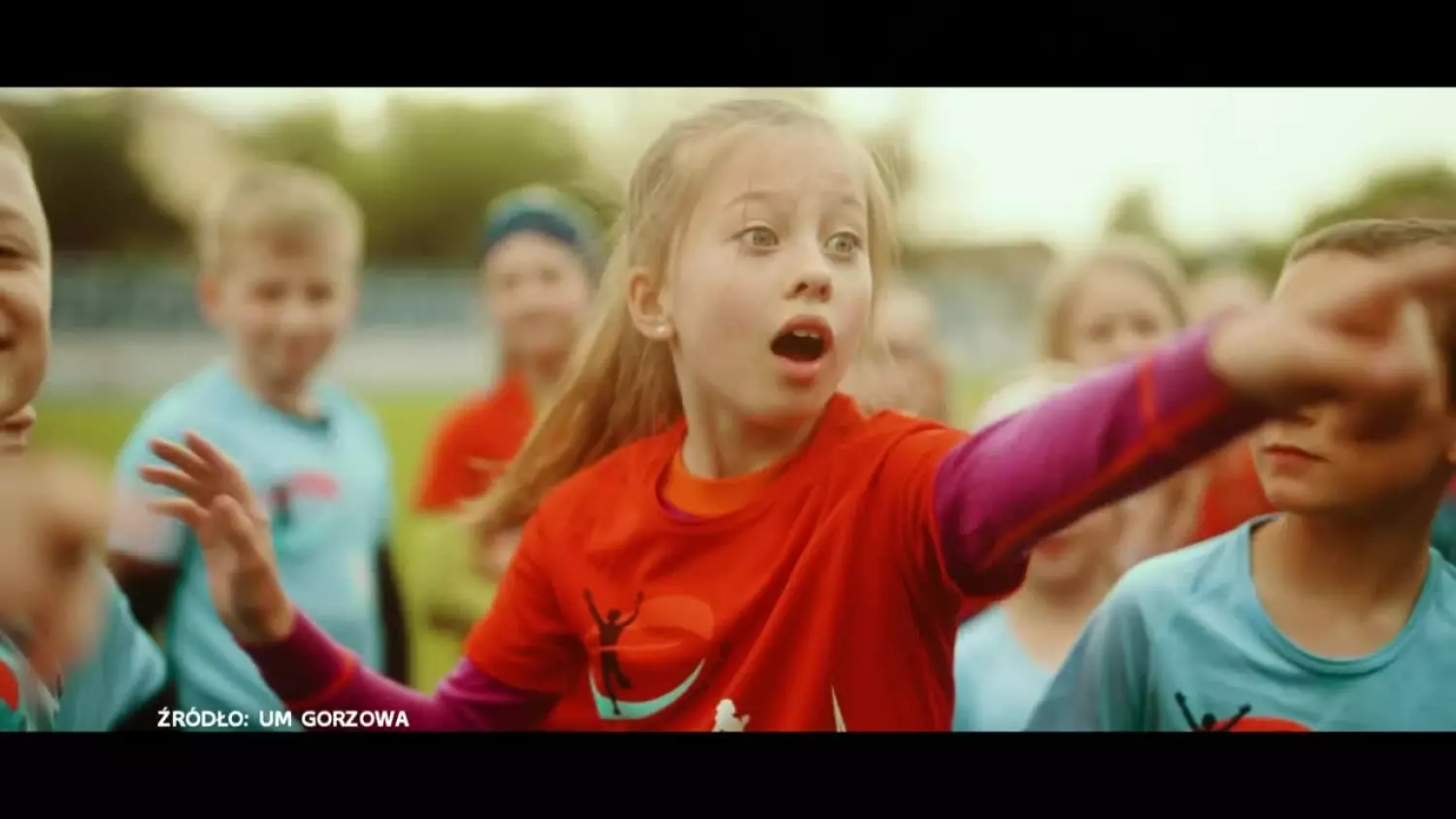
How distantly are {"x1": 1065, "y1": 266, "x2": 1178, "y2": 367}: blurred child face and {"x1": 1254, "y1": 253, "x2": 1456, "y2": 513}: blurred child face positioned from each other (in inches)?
9.0

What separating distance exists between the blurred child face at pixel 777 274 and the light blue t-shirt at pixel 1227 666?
2.34 ft

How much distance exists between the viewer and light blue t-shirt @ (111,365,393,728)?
2680mm

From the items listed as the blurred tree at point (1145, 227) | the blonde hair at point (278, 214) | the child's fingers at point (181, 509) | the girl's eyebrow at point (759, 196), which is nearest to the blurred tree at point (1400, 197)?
the blurred tree at point (1145, 227)

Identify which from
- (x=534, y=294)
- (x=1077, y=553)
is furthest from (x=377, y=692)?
(x=1077, y=553)

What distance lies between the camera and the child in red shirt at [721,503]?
2445 millimetres

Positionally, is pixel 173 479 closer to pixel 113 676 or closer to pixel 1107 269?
pixel 113 676

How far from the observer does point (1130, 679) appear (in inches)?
101

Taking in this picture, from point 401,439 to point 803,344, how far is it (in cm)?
82

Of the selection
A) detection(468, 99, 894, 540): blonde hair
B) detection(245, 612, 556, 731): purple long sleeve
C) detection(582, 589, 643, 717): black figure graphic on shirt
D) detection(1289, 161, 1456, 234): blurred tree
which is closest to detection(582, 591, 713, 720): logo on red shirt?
detection(582, 589, 643, 717): black figure graphic on shirt

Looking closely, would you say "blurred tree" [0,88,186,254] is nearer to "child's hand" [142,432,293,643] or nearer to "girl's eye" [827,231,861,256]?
"child's hand" [142,432,293,643]

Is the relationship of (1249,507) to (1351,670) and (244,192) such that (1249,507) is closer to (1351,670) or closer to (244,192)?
(1351,670)

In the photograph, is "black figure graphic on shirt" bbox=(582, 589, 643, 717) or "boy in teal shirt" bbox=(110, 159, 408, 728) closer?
"black figure graphic on shirt" bbox=(582, 589, 643, 717)

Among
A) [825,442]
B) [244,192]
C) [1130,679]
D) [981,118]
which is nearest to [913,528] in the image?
[825,442]
